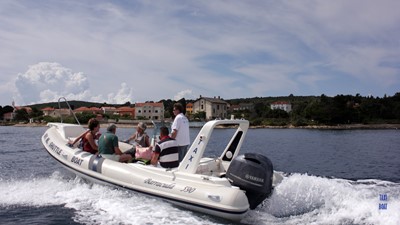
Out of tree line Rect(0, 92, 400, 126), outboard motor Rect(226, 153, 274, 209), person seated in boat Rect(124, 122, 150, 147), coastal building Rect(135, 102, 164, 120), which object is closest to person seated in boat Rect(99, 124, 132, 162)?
person seated in boat Rect(124, 122, 150, 147)

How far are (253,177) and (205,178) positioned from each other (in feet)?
2.84

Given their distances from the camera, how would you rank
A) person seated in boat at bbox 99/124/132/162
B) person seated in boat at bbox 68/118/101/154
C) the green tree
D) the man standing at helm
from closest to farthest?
1. the man standing at helm
2. person seated in boat at bbox 99/124/132/162
3. person seated in boat at bbox 68/118/101/154
4. the green tree

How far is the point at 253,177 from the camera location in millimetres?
6527

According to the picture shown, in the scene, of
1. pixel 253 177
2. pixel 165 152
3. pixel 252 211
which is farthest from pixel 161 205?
pixel 253 177

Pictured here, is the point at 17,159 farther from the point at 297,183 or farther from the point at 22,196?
the point at 297,183

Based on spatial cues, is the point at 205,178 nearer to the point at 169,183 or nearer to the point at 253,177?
the point at 169,183

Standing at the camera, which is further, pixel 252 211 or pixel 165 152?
pixel 165 152

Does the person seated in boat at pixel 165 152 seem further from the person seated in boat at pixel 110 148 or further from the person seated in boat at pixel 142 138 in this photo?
the person seated in boat at pixel 142 138

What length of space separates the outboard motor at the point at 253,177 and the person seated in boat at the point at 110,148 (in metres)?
3.16

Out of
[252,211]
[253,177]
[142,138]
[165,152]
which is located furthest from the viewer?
[142,138]

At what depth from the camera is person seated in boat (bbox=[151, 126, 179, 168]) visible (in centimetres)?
766

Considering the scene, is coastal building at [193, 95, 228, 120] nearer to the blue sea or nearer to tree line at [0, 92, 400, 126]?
tree line at [0, 92, 400, 126]

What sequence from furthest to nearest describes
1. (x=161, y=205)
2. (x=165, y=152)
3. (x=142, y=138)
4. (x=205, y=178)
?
(x=142, y=138) → (x=165, y=152) → (x=161, y=205) → (x=205, y=178)

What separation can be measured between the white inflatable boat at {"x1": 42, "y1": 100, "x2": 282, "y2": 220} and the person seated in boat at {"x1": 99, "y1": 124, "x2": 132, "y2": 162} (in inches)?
7.6
